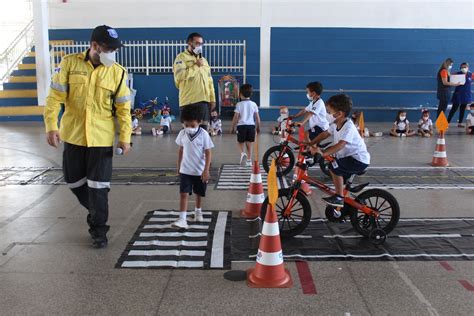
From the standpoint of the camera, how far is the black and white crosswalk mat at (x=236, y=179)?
7.78 meters

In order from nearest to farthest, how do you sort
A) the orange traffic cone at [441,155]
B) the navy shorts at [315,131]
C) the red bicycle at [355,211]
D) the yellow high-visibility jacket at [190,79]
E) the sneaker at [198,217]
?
the red bicycle at [355,211], the sneaker at [198,217], the yellow high-visibility jacket at [190,79], the navy shorts at [315,131], the orange traffic cone at [441,155]

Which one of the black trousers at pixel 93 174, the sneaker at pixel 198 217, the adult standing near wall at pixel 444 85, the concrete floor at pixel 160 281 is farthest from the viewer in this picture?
the adult standing near wall at pixel 444 85

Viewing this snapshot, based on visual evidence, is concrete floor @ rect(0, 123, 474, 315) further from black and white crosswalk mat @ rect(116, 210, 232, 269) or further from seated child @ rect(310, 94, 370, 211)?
seated child @ rect(310, 94, 370, 211)

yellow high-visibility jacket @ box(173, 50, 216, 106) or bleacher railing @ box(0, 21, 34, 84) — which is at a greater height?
bleacher railing @ box(0, 21, 34, 84)

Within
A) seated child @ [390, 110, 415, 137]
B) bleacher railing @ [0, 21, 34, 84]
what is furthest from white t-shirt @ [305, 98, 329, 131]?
bleacher railing @ [0, 21, 34, 84]

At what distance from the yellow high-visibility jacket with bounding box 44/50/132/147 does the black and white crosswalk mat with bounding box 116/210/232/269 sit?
1.09 meters

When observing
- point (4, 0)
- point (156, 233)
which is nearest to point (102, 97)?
point (156, 233)

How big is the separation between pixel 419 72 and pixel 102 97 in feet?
51.7

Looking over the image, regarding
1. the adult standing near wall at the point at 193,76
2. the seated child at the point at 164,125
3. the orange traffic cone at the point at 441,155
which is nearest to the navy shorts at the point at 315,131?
the adult standing near wall at the point at 193,76

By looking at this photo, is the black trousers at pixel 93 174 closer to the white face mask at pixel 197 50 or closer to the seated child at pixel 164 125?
the white face mask at pixel 197 50

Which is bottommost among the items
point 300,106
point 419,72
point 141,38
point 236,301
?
point 236,301

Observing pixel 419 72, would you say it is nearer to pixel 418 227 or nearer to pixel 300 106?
pixel 300 106

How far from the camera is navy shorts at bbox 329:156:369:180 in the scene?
17.7 feet

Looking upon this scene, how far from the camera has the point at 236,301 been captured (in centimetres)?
397
